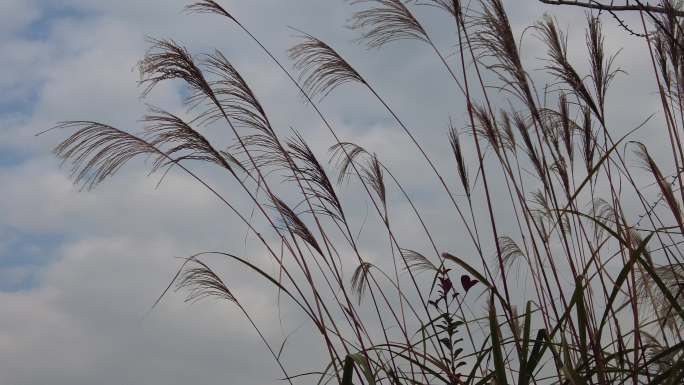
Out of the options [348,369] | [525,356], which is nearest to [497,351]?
[525,356]

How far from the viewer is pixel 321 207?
2955 millimetres

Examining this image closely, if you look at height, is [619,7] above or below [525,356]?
above

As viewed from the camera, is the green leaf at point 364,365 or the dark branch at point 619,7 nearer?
the green leaf at point 364,365

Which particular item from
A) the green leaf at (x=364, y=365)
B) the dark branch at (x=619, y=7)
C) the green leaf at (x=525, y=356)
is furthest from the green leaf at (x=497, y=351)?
the dark branch at (x=619, y=7)

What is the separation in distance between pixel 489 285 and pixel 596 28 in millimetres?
1390

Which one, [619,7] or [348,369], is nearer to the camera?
[348,369]

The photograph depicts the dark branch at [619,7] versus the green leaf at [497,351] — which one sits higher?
the dark branch at [619,7]

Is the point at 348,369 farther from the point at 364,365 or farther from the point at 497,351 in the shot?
the point at 497,351

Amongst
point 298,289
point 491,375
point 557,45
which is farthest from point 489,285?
point 557,45

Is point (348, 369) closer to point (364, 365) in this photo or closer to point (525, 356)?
point (364, 365)

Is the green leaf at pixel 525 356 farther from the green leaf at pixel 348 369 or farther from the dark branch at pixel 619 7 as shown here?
the dark branch at pixel 619 7

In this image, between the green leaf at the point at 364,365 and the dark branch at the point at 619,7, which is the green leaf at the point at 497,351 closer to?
the green leaf at the point at 364,365

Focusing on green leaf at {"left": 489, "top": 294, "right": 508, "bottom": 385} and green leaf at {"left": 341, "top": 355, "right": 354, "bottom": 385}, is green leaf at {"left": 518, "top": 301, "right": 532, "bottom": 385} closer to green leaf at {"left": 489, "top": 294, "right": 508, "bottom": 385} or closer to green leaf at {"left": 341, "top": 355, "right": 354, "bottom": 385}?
green leaf at {"left": 489, "top": 294, "right": 508, "bottom": 385}

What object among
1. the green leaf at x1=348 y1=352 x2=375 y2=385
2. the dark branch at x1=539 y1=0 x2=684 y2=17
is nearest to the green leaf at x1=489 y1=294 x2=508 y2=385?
the green leaf at x1=348 y1=352 x2=375 y2=385
